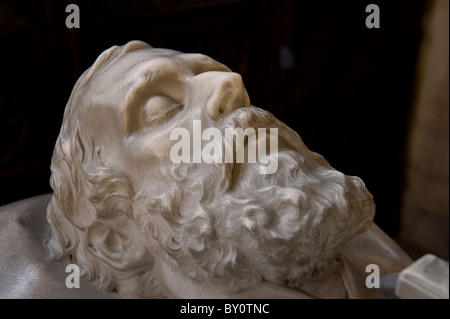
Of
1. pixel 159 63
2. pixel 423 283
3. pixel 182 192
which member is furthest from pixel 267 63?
pixel 423 283

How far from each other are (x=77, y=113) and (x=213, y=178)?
386 millimetres

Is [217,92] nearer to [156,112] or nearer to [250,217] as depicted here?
[156,112]

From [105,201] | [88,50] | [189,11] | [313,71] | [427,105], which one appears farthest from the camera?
[427,105]

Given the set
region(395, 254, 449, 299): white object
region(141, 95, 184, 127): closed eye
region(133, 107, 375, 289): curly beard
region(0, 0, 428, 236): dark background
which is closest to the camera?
region(395, 254, 449, 299): white object

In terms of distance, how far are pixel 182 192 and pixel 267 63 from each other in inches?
67.8

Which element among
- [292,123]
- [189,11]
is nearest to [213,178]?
[189,11]

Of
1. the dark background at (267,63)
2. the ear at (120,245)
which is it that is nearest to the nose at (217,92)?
the ear at (120,245)

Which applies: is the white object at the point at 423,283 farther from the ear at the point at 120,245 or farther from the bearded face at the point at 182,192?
the ear at the point at 120,245

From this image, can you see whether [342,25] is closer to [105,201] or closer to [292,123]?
[292,123]

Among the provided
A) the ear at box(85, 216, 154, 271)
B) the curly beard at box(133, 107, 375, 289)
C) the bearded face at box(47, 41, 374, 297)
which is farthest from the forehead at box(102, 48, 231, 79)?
the ear at box(85, 216, 154, 271)

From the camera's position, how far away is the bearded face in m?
1.36

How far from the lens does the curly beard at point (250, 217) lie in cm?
135

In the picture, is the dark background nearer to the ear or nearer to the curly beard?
the ear

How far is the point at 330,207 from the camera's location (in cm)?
137
